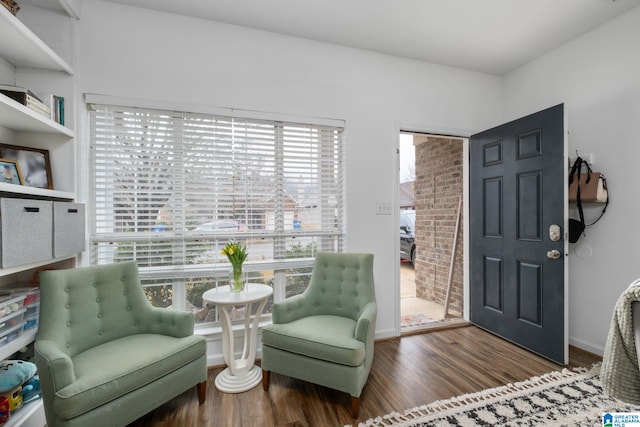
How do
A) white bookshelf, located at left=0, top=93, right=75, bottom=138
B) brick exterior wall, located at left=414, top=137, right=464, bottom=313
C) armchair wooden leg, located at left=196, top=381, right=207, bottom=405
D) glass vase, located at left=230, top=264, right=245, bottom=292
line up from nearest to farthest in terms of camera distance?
white bookshelf, located at left=0, top=93, right=75, bottom=138
armchair wooden leg, located at left=196, top=381, right=207, bottom=405
glass vase, located at left=230, top=264, right=245, bottom=292
brick exterior wall, located at left=414, top=137, right=464, bottom=313

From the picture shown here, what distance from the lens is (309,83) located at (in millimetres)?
2570

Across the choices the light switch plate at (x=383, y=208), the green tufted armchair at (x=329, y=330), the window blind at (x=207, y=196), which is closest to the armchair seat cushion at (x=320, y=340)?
the green tufted armchair at (x=329, y=330)

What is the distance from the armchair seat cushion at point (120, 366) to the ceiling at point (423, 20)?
94.5 inches

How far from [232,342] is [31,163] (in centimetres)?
175

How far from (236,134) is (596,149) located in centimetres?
307

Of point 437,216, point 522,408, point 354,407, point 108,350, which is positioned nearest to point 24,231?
point 108,350

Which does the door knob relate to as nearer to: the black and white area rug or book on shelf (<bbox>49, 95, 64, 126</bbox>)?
the black and white area rug

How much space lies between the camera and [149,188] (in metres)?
2.21

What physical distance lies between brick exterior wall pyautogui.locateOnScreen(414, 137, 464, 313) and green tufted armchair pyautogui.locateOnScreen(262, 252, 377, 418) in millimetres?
1887

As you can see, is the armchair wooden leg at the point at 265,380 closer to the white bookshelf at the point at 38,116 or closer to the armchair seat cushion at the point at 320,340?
the armchair seat cushion at the point at 320,340

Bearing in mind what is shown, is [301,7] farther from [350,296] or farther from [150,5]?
[350,296]

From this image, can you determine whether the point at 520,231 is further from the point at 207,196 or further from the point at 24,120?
the point at 24,120

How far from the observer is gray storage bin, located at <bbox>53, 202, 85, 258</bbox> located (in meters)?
1.68

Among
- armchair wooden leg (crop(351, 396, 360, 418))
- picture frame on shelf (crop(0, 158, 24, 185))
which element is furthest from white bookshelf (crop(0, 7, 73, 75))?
armchair wooden leg (crop(351, 396, 360, 418))
